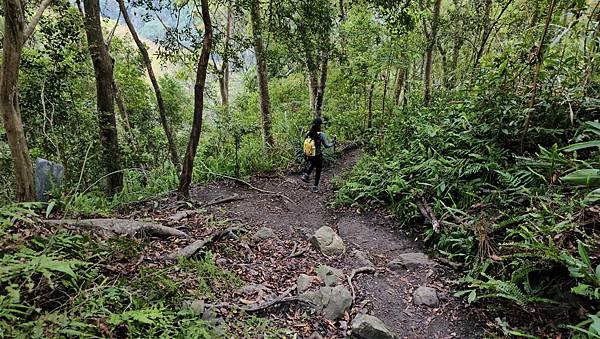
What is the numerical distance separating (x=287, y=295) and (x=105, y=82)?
6.29 m

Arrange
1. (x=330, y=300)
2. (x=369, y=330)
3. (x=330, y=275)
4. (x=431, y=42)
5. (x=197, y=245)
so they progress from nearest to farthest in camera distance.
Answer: (x=369, y=330) < (x=330, y=300) < (x=330, y=275) < (x=197, y=245) < (x=431, y=42)

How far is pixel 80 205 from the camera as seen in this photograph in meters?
5.49

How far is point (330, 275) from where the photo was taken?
458cm

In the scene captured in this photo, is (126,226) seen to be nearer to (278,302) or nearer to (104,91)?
(278,302)

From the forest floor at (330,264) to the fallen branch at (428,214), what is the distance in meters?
0.44

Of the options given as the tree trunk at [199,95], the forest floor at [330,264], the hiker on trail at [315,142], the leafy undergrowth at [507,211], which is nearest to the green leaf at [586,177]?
the leafy undergrowth at [507,211]

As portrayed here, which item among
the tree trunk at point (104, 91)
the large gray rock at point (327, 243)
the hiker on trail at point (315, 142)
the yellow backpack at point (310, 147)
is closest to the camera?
the large gray rock at point (327, 243)

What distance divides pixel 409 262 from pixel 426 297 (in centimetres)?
86

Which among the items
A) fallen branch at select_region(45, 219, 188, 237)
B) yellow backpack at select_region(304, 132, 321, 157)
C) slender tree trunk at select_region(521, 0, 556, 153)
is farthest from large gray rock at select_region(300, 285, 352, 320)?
yellow backpack at select_region(304, 132, 321, 157)

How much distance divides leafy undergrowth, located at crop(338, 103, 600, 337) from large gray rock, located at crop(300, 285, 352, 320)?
146 centimetres

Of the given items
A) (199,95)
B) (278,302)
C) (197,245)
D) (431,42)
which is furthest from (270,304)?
(431,42)

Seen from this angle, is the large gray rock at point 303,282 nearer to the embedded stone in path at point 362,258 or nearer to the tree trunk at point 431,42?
the embedded stone in path at point 362,258

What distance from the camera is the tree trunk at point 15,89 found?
405 centimetres

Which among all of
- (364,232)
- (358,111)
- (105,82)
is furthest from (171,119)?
(364,232)
